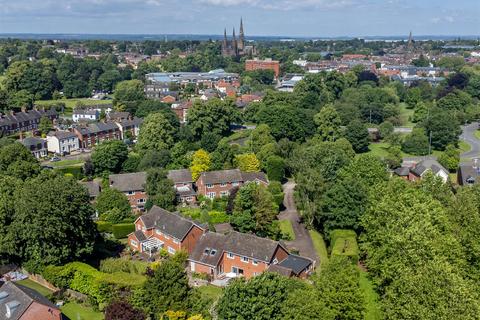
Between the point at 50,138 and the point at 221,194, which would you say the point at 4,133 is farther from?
the point at 221,194

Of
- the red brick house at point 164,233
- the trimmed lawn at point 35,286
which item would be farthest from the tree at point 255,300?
the red brick house at point 164,233

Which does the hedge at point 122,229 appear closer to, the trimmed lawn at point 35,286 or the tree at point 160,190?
the tree at point 160,190

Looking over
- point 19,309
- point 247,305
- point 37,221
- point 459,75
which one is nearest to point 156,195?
point 37,221

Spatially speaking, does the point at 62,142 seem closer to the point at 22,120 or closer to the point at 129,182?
the point at 22,120

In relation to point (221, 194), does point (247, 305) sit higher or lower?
higher

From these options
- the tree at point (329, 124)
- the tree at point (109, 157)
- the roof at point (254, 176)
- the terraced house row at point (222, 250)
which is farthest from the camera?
the tree at point (329, 124)

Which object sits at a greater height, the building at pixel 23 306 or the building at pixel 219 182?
the building at pixel 23 306

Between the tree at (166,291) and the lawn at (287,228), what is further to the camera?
the lawn at (287,228)
